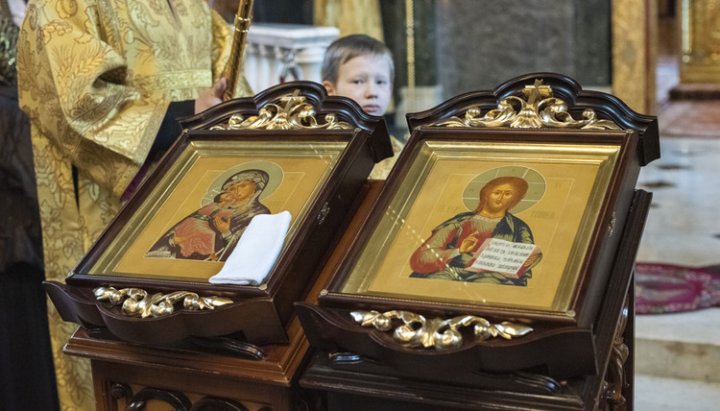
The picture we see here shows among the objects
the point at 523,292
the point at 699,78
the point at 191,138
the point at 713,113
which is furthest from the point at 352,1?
the point at 523,292

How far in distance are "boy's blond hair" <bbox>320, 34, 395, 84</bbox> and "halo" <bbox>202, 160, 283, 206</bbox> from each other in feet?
4.11

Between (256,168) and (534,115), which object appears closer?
(534,115)

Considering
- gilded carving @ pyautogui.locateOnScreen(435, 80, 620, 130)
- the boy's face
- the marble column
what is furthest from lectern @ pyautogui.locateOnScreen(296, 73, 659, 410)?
the marble column

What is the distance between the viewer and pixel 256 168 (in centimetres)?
186

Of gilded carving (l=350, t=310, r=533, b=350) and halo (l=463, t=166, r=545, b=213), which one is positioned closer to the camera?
gilded carving (l=350, t=310, r=533, b=350)

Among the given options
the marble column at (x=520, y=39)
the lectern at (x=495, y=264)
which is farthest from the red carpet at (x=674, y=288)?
the marble column at (x=520, y=39)

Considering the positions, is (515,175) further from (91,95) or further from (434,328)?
(91,95)

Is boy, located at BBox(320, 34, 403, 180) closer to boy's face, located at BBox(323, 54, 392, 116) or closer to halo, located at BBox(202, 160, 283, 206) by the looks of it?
boy's face, located at BBox(323, 54, 392, 116)

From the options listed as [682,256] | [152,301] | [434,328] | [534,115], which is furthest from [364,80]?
[682,256]

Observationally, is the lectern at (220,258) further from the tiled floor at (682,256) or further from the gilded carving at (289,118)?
the tiled floor at (682,256)

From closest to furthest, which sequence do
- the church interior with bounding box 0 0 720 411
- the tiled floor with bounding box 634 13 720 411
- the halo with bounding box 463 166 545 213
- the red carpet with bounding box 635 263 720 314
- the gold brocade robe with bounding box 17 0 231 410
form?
the halo with bounding box 463 166 545 213 < the gold brocade robe with bounding box 17 0 231 410 < the church interior with bounding box 0 0 720 411 < the tiled floor with bounding box 634 13 720 411 < the red carpet with bounding box 635 263 720 314

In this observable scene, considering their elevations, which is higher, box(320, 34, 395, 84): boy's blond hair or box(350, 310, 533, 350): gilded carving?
box(320, 34, 395, 84): boy's blond hair

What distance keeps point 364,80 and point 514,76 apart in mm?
3763

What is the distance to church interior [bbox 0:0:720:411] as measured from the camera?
9.86 ft
